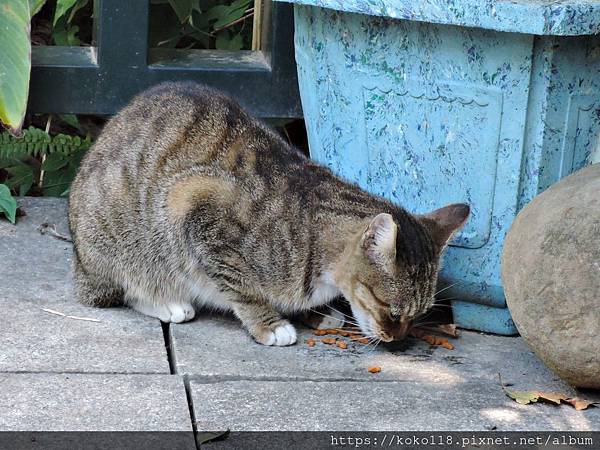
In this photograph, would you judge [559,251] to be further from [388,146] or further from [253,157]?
[253,157]

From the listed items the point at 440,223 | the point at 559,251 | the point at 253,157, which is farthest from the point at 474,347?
the point at 253,157

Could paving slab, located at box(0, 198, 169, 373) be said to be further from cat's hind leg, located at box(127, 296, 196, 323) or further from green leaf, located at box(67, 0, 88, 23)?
green leaf, located at box(67, 0, 88, 23)

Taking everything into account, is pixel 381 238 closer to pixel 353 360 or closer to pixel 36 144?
pixel 353 360

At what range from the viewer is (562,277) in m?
3.69

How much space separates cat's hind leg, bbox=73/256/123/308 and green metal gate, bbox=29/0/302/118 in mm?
1152

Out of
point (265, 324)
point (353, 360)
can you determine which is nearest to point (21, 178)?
point (265, 324)

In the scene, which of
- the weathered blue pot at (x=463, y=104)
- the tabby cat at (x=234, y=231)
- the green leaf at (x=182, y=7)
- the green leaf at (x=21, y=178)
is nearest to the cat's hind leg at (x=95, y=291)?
the tabby cat at (x=234, y=231)

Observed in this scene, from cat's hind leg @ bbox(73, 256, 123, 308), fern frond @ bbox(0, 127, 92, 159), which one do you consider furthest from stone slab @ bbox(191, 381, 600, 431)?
fern frond @ bbox(0, 127, 92, 159)

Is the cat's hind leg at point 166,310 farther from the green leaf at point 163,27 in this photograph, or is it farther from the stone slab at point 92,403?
the green leaf at point 163,27

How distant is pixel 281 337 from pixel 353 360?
0.30 m

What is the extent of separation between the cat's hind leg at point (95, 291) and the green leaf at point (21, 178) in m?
1.32

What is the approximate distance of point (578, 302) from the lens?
12.0ft

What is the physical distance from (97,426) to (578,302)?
1.63 metres

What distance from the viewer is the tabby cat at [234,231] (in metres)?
4.27
